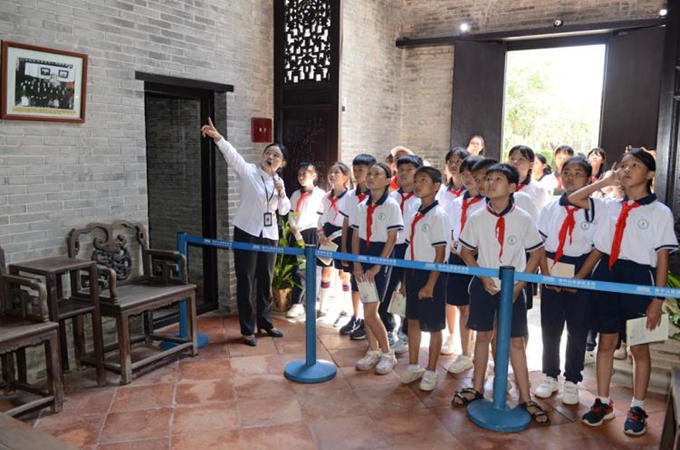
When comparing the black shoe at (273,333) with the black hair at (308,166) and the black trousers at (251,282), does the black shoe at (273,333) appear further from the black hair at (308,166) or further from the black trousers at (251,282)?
the black hair at (308,166)

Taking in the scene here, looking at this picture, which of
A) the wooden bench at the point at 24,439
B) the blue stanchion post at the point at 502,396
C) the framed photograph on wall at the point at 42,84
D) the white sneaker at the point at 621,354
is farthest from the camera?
the white sneaker at the point at 621,354

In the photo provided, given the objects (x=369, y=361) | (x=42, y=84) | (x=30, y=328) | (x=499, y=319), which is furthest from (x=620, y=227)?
(x=42, y=84)

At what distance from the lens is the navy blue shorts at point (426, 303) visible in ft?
12.7

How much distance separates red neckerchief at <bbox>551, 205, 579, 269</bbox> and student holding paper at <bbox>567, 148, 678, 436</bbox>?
0.19ft

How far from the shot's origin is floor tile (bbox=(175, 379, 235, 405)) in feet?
12.6

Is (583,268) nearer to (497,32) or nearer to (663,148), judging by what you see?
(663,148)

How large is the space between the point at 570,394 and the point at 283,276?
305cm

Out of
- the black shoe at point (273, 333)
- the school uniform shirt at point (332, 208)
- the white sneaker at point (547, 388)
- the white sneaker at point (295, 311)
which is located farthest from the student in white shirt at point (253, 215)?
the white sneaker at point (547, 388)

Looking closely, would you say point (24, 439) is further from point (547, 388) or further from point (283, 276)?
point (283, 276)

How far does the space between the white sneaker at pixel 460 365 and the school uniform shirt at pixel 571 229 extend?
45.8 inches

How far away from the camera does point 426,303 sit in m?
3.88

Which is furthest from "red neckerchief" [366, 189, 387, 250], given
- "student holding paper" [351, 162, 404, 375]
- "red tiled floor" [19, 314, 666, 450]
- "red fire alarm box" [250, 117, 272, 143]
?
"red fire alarm box" [250, 117, 272, 143]

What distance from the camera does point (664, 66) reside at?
13.4ft

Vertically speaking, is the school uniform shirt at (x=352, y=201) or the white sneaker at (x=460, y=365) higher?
the school uniform shirt at (x=352, y=201)
